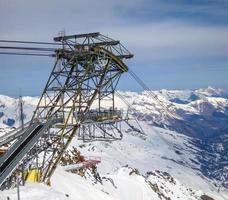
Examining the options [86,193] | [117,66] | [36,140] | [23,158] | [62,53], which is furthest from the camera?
[86,193]

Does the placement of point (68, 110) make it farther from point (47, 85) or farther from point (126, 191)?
point (126, 191)

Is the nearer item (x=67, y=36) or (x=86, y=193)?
(x=67, y=36)

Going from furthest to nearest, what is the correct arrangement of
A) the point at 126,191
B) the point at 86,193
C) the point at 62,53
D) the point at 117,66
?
the point at 126,191, the point at 86,193, the point at 117,66, the point at 62,53

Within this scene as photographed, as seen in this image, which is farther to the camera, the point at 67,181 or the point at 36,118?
the point at 67,181

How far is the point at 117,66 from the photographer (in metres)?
48.8

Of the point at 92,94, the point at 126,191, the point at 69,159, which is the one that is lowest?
the point at 126,191

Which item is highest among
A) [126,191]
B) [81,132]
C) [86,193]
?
[81,132]

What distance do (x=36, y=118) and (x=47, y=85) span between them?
424 cm

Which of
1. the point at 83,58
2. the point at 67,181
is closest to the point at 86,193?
the point at 67,181

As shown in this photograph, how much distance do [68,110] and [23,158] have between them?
9227 millimetres

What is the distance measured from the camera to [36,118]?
161ft

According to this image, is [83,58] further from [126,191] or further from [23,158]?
[126,191]

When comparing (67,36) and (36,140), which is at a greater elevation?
(67,36)

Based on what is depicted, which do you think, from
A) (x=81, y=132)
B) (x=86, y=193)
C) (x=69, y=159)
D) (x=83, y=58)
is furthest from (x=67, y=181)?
(x=69, y=159)
